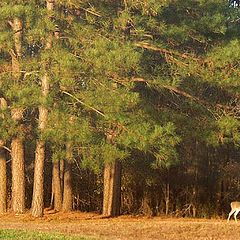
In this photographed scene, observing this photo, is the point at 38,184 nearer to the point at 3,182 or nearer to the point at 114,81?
the point at 3,182

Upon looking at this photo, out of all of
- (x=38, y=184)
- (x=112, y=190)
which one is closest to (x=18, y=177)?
(x=38, y=184)

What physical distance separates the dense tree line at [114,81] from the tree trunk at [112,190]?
0.13 ft

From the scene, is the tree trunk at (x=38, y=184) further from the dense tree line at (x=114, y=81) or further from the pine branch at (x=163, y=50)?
the pine branch at (x=163, y=50)

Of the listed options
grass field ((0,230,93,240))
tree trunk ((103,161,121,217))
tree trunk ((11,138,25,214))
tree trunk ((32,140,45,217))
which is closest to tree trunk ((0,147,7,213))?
tree trunk ((11,138,25,214))

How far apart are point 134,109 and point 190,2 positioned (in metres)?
4.39

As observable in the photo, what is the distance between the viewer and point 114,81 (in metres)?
22.6

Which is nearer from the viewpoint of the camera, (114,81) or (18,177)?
(114,81)

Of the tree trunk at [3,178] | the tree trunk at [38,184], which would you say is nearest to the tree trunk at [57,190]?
the tree trunk at [3,178]

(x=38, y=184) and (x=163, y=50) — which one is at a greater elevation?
(x=163, y=50)

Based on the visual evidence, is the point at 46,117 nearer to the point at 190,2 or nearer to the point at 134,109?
the point at 134,109

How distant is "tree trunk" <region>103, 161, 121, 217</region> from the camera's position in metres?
26.6

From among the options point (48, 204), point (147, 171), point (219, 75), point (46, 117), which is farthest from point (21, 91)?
point (48, 204)

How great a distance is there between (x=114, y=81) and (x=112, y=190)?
5.65 meters

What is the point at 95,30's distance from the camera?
23172 mm
